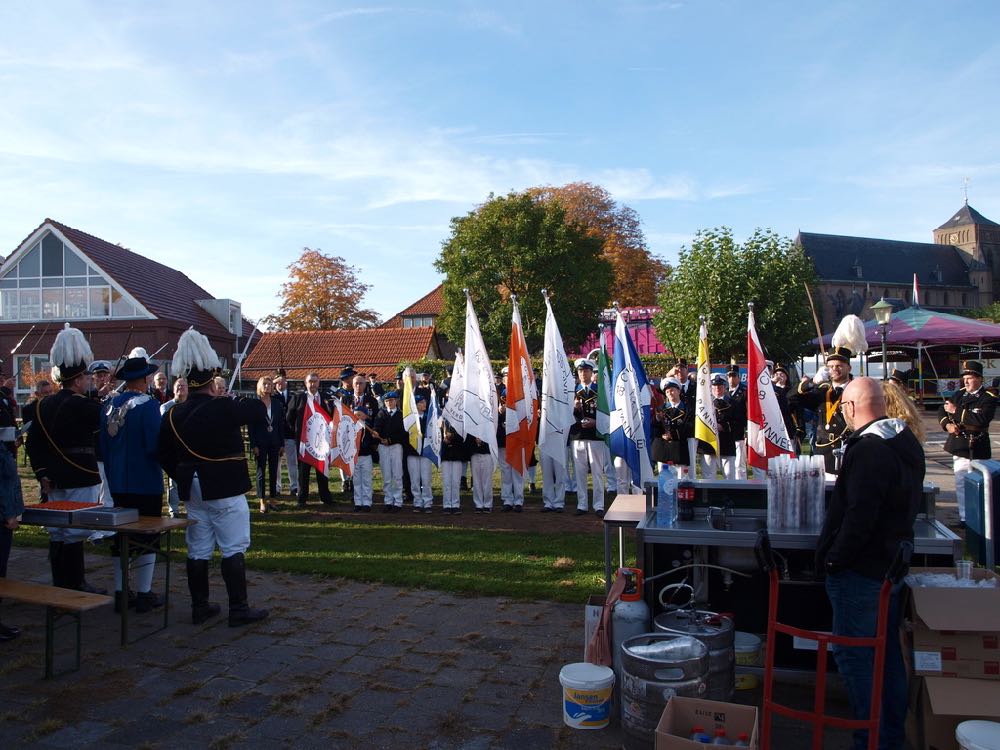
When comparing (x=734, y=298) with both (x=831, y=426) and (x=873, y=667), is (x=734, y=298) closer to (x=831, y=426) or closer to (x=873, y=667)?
(x=831, y=426)

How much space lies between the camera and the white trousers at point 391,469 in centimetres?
1187

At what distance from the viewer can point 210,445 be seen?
636cm

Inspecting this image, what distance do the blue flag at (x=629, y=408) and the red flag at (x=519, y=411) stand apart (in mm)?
1350

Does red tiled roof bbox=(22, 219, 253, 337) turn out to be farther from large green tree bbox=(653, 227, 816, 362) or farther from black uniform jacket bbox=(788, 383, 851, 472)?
black uniform jacket bbox=(788, 383, 851, 472)

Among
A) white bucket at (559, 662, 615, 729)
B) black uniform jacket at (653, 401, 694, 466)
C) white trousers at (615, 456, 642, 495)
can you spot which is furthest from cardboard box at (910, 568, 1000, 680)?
black uniform jacket at (653, 401, 694, 466)

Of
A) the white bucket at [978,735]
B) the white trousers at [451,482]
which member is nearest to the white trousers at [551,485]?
the white trousers at [451,482]

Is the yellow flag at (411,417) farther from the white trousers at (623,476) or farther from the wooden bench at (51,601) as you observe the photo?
the wooden bench at (51,601)

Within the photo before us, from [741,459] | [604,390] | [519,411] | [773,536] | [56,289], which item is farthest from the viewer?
[56,289]

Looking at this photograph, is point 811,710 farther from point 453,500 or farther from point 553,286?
point 553,286

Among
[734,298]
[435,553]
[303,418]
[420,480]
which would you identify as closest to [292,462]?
[303,418]

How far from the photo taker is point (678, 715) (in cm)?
378

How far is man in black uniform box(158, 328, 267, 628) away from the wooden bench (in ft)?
3.79

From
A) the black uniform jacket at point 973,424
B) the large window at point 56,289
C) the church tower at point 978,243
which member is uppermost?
the church tower at point 978,243

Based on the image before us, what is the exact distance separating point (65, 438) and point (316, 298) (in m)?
47.7
